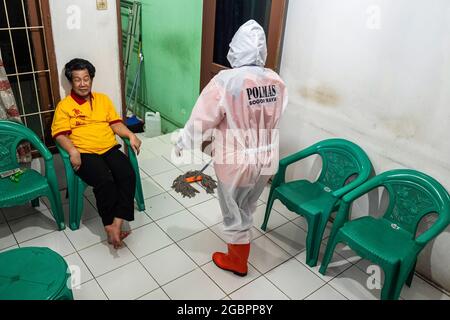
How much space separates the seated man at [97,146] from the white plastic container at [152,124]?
160 cm

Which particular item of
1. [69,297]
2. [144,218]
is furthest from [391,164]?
[69,297]

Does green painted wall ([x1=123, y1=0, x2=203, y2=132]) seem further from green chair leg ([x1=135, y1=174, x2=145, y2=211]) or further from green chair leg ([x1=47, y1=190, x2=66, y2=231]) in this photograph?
green chair leg ([x1=47, y1=190, x2=66, y2=231])

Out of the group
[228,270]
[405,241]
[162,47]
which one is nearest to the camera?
[405,241]

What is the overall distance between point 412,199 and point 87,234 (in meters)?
2.20

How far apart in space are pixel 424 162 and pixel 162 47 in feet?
10.2

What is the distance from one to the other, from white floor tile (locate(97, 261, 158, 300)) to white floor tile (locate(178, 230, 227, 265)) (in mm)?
349

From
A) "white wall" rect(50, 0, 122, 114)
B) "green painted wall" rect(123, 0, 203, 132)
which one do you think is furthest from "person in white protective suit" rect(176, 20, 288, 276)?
"green painted wall" rect(123, 0, 203, 132)

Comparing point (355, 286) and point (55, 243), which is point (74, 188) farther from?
Result: point (355, 286)

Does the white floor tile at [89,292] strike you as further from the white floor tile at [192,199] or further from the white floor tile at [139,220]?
the white floor tile at [192,199]

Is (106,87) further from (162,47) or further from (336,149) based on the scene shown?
(336,149)

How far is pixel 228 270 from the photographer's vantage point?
2.50m

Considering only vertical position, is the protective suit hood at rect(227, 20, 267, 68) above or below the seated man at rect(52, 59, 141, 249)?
above

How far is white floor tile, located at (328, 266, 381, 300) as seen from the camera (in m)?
2.38

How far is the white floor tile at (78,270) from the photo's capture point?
92.1 inches
